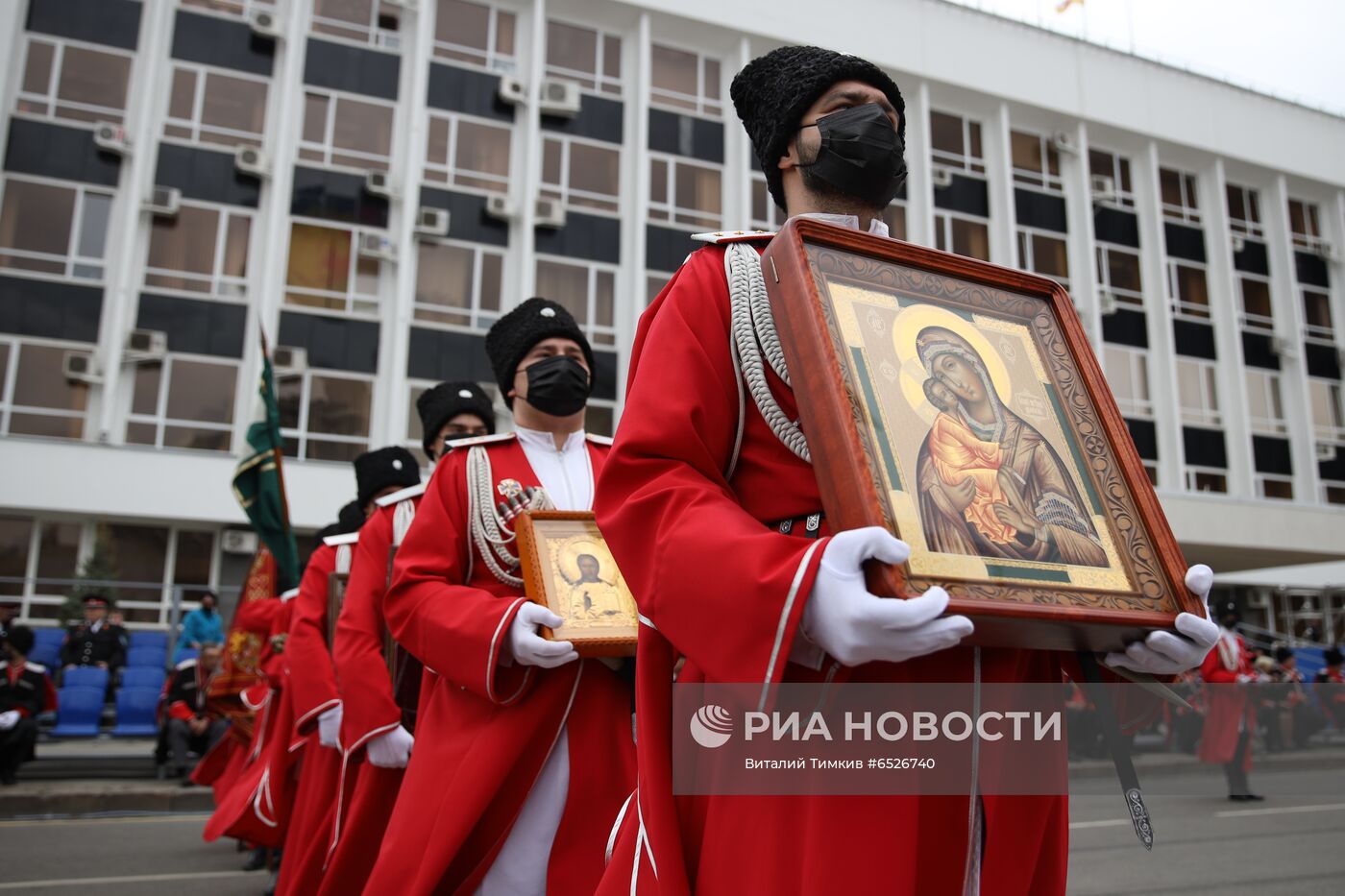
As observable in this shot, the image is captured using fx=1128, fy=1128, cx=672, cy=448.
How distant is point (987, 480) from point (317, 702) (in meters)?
4.66

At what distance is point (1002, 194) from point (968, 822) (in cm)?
3009

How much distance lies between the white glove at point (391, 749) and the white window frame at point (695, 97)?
23589 mm

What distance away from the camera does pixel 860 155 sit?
7.59 ft

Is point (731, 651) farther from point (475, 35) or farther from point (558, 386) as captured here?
point (475, 35)

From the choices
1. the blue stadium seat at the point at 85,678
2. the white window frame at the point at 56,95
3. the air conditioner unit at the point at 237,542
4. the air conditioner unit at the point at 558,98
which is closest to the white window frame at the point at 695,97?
the air conditioner unit at the point at 558,98

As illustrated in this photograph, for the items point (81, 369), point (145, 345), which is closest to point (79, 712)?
point (81, 369)

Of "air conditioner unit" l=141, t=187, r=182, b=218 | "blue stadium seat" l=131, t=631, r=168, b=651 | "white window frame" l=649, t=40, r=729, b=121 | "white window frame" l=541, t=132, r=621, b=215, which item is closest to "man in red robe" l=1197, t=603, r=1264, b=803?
"blue stadium seat" l=131, t=631, r=168, b=651

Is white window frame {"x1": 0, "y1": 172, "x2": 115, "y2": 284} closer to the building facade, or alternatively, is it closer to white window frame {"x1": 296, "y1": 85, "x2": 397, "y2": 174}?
the building facade

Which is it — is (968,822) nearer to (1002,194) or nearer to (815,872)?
(815,872)

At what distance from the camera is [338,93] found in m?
23.9

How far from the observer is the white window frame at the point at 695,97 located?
26.6m

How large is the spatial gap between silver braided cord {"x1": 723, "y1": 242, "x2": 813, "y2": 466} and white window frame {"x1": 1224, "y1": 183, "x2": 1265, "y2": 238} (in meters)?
34.9

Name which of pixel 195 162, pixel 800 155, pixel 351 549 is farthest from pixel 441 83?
pixel 800 155

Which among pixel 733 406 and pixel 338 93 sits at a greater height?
pixel 338 93
